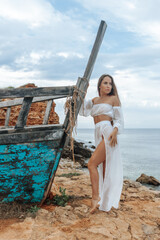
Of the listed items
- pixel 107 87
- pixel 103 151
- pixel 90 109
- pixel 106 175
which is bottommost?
pixel 106 175

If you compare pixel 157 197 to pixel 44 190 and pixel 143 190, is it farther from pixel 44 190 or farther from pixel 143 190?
pixel 44 190

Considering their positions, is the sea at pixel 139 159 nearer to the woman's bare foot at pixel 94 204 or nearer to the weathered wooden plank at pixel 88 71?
the weathered wooden plank at pixel 88 71

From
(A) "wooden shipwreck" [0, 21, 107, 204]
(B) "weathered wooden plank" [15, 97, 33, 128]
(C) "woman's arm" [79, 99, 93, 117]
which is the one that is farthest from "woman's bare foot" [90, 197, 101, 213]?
(B) "weathered wooden plank" [15, 97, 33, 128]

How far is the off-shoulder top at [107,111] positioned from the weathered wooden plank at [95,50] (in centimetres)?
48

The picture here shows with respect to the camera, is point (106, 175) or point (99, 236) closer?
point (99, 236)

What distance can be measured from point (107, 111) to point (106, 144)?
1.74ft

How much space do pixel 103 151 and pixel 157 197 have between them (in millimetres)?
2581

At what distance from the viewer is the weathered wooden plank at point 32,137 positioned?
11.8ft

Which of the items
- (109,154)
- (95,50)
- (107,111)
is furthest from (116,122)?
(95,50)

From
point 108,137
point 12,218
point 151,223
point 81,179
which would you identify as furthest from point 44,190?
point 81,179

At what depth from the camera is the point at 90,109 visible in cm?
418

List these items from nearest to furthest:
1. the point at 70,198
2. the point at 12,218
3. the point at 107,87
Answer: the point at 12,218 → the point at 107,87 → the point at 70,198

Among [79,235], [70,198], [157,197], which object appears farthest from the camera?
[157,197]

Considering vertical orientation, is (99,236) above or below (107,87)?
below
